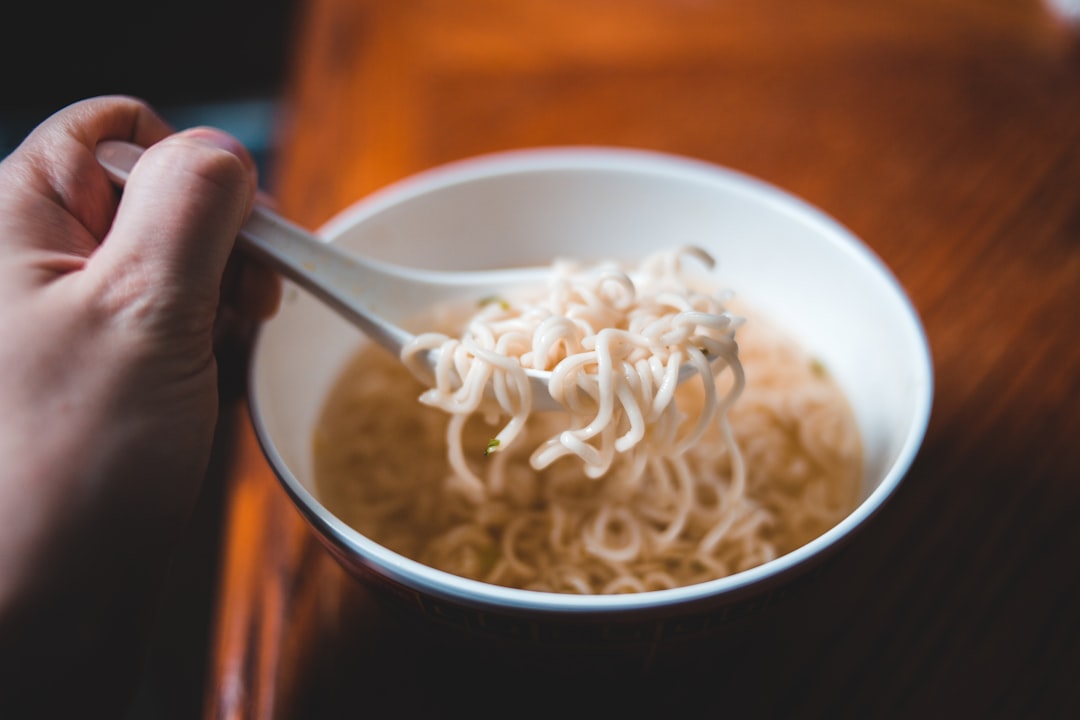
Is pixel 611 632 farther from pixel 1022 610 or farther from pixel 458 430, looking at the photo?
pixel 1022 610

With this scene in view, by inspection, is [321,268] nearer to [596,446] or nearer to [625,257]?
[596,446]

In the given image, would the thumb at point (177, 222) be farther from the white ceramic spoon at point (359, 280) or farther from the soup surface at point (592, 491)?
the soup surface at point (592, 491)

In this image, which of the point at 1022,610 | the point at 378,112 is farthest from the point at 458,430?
the point at 378,112

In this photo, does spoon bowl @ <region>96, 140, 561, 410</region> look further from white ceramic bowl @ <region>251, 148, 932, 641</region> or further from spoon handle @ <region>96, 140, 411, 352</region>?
white ceramic bowl @ <region>251, 148, 932, 641</region>

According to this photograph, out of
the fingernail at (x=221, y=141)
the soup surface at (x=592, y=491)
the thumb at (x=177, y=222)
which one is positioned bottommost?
the soup surface at (x=592, y=491)

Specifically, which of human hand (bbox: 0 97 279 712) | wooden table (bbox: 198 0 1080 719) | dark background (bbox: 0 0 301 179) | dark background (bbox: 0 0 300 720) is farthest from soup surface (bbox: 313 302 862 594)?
dark background (bbox: 0 0 301 179)

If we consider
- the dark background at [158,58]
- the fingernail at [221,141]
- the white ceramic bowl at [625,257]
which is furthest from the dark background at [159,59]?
the fingernail at [221,141]

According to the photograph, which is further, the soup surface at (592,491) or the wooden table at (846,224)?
the soup surface at (592,491)
